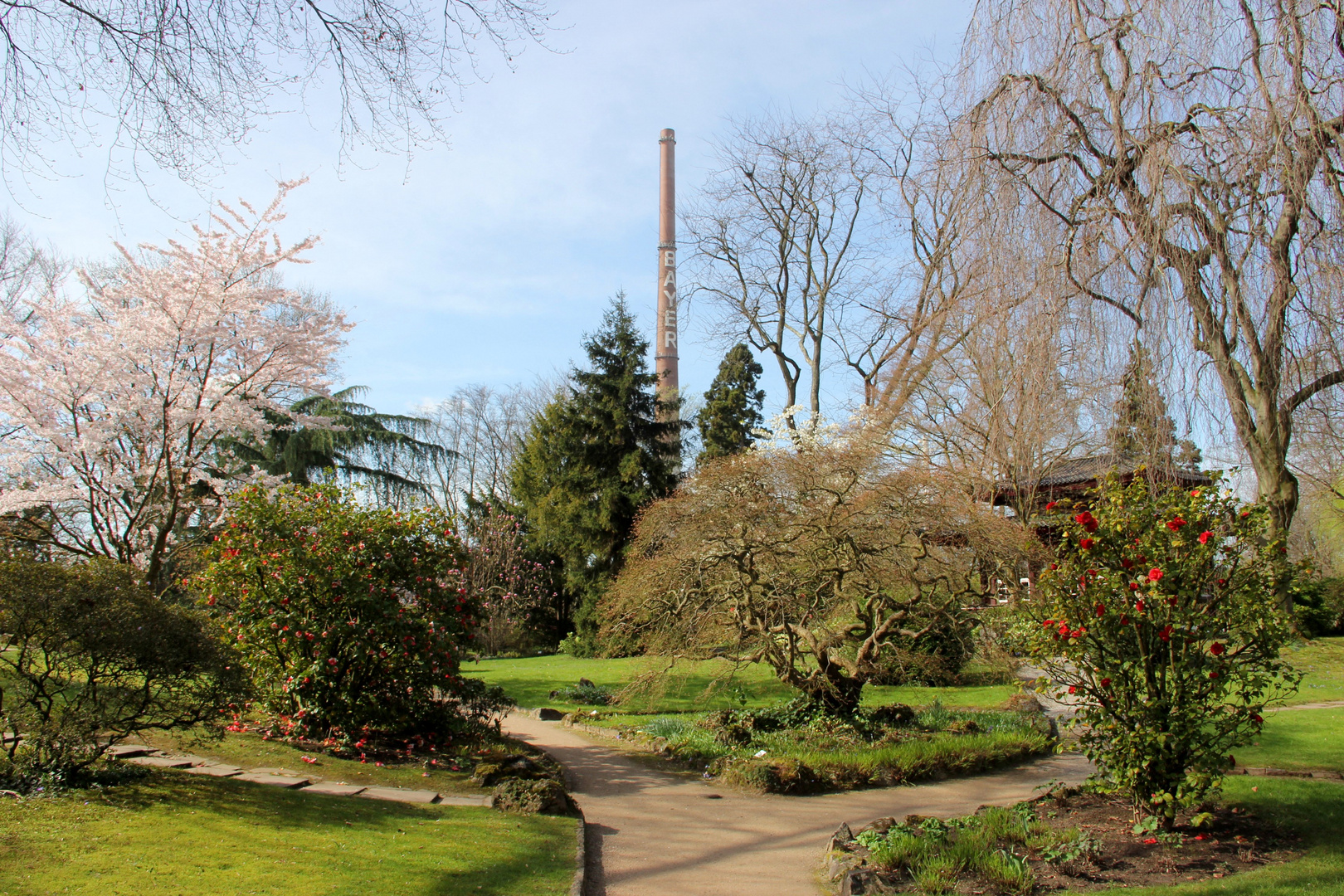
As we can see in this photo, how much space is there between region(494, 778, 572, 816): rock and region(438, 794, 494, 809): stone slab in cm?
7

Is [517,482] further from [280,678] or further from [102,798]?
[102,798]

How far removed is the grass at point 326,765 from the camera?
22.3 feet

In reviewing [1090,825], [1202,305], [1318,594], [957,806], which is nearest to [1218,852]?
[1090,825]

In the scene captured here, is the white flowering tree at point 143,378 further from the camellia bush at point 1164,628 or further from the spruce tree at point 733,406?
the spruce tree at point 733,406

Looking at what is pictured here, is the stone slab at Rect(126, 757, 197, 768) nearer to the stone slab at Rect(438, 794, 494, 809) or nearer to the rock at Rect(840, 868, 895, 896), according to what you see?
the stone slab at Rect(438, 794, 494, 809)

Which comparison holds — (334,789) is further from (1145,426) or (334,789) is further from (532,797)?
(1145,426)

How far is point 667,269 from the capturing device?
31.3 metres

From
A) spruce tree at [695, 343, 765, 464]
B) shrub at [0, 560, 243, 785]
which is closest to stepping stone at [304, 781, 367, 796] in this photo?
shrub at [0, 560, 243, 785]

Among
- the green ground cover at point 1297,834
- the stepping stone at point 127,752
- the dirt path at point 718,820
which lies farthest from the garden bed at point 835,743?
the stepping stone at point 127,752

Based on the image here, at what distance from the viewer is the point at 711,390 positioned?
30.6 meters

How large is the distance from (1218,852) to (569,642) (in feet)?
61.7

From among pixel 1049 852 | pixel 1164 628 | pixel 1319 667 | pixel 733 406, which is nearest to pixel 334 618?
pixel 1049 852

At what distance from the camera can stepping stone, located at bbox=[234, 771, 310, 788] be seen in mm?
6168

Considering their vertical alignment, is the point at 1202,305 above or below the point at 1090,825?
above
